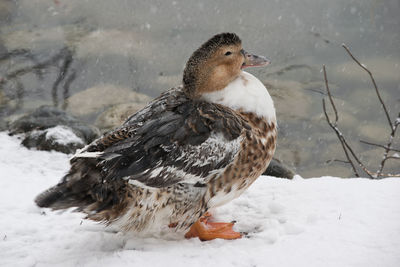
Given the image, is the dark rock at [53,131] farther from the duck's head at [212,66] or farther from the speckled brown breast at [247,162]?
the speckled brown breast at [247,162]

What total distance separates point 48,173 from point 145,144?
10.8 ft

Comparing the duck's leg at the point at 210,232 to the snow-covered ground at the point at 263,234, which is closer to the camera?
the snow-covered ground at the point at 263,234

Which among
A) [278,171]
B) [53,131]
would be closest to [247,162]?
[278,171]

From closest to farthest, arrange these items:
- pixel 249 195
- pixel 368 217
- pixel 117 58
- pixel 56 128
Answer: pixel 368 217
pixel 249 195
pixel 56 128
pixel 117 58

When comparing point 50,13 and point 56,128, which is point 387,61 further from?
point 50,13

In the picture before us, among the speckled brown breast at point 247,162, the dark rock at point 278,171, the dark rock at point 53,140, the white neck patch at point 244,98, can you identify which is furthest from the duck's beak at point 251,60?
the dark rock at point 53,140

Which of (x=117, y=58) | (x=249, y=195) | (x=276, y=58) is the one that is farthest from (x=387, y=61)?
(x=249, y=195)

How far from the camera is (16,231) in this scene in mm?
3740

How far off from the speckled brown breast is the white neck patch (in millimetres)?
64

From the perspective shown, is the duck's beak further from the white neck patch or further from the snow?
the snow

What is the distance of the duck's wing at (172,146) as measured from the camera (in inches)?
125

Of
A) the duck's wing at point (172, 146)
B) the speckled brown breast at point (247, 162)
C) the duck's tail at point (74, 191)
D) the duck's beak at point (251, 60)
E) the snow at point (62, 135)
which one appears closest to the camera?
the duck's tail at point (74, 191)

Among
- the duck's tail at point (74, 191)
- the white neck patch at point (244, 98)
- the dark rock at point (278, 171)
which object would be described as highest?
the white neck patch at point (244, 98)

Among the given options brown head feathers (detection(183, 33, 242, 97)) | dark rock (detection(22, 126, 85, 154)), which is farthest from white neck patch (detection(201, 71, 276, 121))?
dark rock (detection(22, 126, 85, 154))
